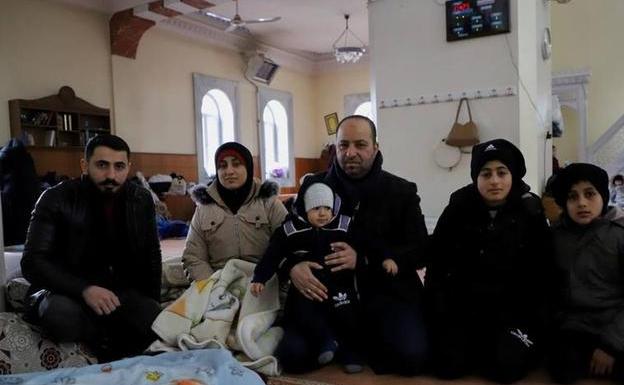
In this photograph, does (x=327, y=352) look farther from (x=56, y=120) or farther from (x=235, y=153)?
(x=56, y=120)

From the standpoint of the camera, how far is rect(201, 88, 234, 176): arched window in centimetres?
912

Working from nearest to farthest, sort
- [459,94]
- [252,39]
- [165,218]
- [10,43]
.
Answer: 1. [459,94]
2. [10,43]
3. [165,218]
4. [252,39]

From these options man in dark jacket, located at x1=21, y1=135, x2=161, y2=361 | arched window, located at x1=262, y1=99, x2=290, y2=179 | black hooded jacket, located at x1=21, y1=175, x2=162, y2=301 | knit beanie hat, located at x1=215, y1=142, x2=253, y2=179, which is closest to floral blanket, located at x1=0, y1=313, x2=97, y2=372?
man in dark jacket, located at x1=21, y1=135, x2=161, y2=361

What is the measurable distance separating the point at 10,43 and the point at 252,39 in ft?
15.1

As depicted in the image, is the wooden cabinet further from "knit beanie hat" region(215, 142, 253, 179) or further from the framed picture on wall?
the framed picture on wall

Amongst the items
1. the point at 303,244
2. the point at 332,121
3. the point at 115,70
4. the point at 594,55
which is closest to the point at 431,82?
the point at 303,244

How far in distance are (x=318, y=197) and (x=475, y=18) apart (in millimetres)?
2579

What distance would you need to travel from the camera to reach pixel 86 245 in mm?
2514

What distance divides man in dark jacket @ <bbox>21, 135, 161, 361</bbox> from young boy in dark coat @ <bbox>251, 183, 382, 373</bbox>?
66cm

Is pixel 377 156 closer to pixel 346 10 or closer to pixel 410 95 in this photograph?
pixel 410 95

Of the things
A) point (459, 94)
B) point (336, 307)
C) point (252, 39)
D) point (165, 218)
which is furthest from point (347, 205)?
point (252, 39)

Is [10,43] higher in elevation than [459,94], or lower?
higher

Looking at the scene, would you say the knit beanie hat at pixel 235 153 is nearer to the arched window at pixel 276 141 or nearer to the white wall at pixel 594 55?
the arched window at pixel 276 141

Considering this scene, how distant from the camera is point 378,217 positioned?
2.42 m
